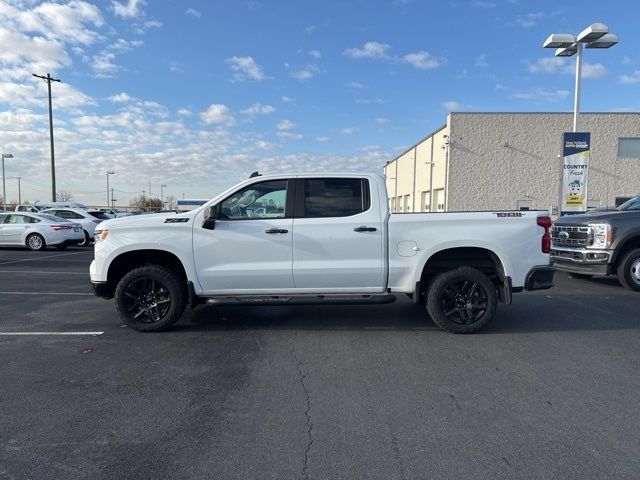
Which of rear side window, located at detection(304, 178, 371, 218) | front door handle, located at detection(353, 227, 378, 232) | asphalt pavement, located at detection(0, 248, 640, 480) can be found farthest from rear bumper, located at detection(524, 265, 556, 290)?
rear side window, located at detection(304, 178, 371, 218)

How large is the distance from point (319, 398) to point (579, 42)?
664 inches

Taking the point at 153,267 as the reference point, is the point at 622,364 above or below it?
below

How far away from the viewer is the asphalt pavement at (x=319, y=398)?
2.94m

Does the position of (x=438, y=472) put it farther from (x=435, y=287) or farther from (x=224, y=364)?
(x=435, y=287)

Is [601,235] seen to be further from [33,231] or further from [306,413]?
[33,231]

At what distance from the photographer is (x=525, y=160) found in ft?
95.6

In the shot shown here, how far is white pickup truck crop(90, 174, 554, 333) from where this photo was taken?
567 cm

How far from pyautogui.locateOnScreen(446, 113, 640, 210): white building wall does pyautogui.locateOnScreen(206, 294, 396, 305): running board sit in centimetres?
2543

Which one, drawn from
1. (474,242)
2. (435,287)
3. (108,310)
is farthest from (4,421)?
(474,242)

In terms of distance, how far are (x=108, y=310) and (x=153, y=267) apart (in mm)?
2042

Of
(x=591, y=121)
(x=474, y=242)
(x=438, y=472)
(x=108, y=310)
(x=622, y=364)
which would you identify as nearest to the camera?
(x=438, y=472)

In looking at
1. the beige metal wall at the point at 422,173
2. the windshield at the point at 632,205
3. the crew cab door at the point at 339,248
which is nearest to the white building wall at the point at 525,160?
the beige metal wall at the point at 422,173

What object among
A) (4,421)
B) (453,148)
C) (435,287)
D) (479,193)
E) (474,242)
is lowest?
(4,421)

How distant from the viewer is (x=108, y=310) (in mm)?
7215
